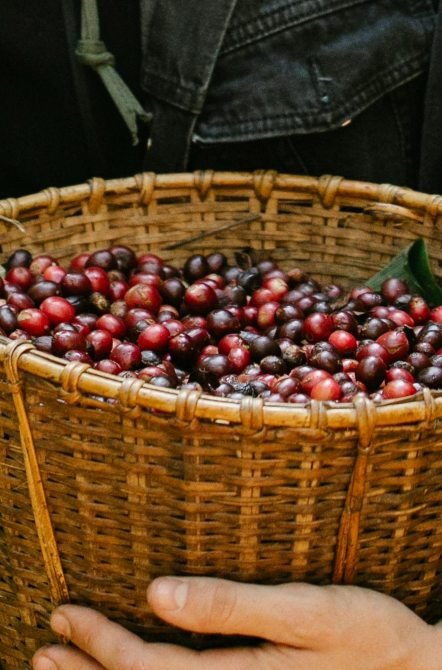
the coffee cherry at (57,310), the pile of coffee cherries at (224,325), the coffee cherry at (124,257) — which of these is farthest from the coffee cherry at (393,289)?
the coffee cherry at (57,310)

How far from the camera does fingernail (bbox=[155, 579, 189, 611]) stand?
1.10 m

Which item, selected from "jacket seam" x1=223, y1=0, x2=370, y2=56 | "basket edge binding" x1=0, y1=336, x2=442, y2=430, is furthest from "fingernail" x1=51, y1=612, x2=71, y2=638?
"jacket seam" x1=223, y1=0, x2=370, y2=56

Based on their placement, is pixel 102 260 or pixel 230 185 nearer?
pixel 102 260

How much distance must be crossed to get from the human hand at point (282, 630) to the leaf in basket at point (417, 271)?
817 mm

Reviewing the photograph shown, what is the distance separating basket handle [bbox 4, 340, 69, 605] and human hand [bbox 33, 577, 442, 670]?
0.37 ft

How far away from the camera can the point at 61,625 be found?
1.22 metres

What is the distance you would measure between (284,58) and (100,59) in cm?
45

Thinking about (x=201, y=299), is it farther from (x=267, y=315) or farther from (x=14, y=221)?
(x=14, y=221)

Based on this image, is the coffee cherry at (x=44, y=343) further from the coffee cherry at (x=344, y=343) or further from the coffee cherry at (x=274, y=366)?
the coffee cherry at (x=344, y=343)

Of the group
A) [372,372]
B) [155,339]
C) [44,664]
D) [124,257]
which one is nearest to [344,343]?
[372,372]

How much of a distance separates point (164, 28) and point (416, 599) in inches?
54.9

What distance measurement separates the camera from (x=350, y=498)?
1.07 metres

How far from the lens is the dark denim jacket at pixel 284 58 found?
5.80 feet

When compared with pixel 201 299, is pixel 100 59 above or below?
above
